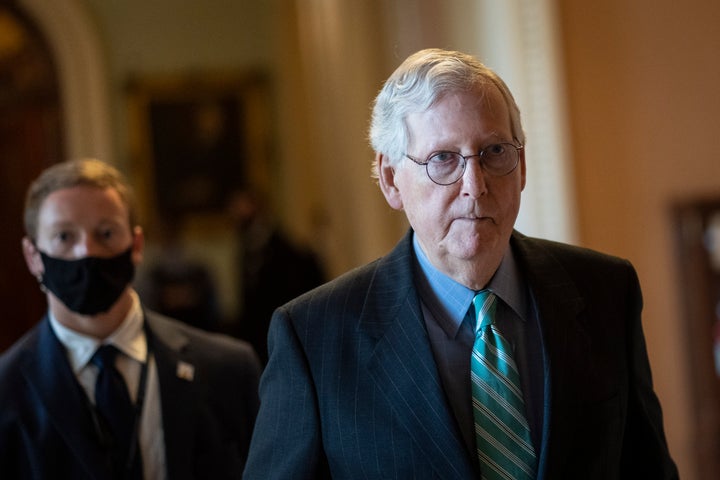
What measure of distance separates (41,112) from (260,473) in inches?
454

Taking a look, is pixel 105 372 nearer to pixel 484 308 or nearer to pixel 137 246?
pixel 137 246

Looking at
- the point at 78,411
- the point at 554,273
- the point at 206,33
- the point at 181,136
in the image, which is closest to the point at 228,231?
the point at 181,136

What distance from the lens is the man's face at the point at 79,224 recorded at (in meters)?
3.48

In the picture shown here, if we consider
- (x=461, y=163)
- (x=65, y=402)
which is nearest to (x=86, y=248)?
(x=65, y=402)

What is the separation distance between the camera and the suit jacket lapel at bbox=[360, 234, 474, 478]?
7.35 ft

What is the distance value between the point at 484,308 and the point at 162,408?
4.58 feet

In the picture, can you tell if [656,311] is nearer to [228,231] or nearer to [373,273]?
[373,273]

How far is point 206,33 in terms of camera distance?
540 inches

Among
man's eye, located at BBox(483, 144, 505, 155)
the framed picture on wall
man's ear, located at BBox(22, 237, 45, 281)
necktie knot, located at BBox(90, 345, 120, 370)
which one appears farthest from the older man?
the framed picture on wall

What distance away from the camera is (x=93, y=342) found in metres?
3.47

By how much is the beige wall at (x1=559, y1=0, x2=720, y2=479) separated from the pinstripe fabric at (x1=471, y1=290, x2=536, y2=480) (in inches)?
156

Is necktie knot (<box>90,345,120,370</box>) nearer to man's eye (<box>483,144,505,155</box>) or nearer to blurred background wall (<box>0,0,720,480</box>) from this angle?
man's eye (<box>483,144,505,155</box>)

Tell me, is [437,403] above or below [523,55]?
below

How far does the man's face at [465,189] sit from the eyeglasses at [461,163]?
0.01 meters
